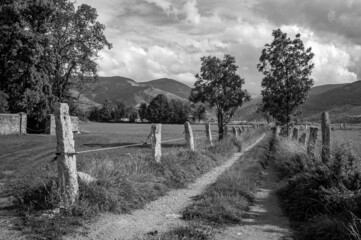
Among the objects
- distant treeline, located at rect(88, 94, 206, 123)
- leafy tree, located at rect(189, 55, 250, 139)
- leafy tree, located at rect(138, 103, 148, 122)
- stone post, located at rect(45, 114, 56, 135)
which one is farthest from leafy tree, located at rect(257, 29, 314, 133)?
leafy tree, located at rect(138, 103, 148, 122)

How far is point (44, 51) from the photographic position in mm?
31766

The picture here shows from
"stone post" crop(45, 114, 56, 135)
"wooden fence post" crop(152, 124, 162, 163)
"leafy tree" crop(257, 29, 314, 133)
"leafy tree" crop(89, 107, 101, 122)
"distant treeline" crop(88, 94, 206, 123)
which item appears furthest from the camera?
"leafy tree" crop(89, 107, 101, 122)

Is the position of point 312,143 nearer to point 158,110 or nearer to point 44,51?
point 44,51

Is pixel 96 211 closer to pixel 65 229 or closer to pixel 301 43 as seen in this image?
pixel 65 229

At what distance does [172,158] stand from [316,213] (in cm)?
→ 539

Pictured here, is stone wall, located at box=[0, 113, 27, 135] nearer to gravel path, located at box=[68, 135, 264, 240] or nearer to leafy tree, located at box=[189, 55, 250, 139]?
leafy tree, located at box=[189, 55, 250, 139]

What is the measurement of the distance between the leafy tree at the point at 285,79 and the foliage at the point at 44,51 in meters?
21.6

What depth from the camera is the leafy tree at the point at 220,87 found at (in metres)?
25.8

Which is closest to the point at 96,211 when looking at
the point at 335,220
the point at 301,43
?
the point at 335,220

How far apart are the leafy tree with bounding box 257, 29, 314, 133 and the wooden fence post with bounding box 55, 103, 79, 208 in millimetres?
20782

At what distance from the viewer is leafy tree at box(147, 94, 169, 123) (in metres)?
110

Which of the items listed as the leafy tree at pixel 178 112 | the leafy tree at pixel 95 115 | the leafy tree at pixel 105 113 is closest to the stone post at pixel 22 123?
the leafy tree at pixel 178 112

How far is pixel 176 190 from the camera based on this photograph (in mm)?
8867

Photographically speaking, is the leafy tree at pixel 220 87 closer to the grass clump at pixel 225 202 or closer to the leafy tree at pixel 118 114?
the grass clump at pixel 225 202
